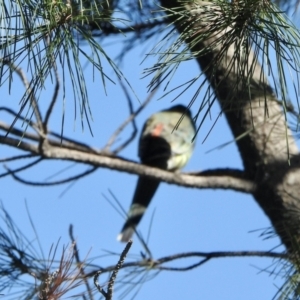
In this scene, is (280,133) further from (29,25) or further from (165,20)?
(29,25)

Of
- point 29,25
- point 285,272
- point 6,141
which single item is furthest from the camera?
point 6,141

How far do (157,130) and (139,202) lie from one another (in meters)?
0.52

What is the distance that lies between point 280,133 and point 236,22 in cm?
141

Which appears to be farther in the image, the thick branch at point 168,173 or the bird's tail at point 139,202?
the bird's tail at point 139,202

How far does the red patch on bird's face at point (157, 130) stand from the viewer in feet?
15.7

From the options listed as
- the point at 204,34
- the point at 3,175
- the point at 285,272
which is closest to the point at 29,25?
the point at 204,34

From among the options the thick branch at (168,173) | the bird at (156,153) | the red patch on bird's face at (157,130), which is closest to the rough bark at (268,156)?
the thick branch at (168,173)

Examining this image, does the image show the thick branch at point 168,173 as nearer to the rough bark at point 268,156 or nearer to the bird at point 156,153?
the rough bark at point 268,156

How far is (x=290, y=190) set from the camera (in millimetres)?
2898

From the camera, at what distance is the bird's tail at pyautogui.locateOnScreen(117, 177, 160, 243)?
4434 mm

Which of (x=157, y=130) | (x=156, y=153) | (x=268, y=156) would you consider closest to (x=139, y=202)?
(x=156, y=153)

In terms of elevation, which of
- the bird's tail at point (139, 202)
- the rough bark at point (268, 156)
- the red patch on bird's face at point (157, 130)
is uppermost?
the red patch on bird's face at point (157, 130)

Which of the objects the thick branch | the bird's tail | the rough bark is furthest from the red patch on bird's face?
the rough bark

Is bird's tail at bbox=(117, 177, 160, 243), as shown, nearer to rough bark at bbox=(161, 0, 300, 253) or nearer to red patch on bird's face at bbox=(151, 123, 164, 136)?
red patch on bird's face at bbox=(151, 123, 164, 136)
